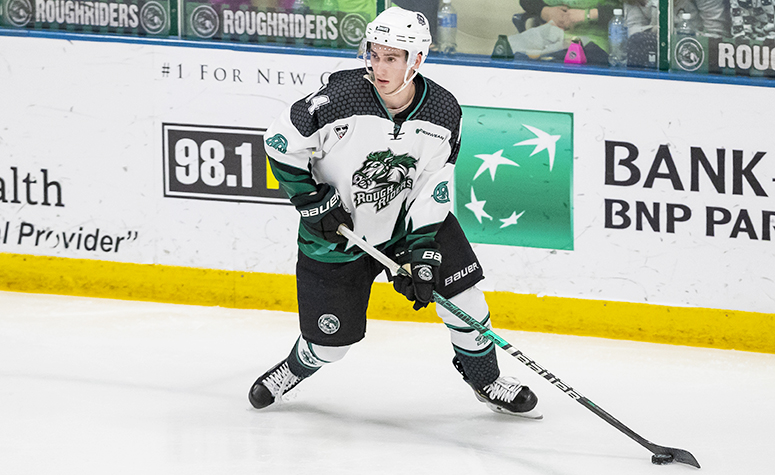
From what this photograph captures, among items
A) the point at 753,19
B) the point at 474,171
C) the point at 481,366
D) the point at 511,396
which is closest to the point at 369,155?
the point at 481,366

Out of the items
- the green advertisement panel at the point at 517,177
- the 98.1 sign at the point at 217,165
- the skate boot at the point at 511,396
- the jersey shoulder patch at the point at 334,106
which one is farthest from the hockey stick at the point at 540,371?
the 98.1 sign at the point at 217,165

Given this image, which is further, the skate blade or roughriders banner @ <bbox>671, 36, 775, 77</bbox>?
roughriders banner @ <bbox>671, 36, 775, 77</bbox>

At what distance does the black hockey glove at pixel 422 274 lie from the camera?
3.43 metres

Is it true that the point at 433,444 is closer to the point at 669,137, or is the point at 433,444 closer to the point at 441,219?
the point at 441,219

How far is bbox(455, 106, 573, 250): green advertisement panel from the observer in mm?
4609

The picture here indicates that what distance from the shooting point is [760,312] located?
441cm

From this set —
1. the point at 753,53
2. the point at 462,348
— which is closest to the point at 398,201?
the point at 462,348

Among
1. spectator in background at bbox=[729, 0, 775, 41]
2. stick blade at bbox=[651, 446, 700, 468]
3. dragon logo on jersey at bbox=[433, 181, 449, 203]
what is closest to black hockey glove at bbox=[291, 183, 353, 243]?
dragon logo on jersey at bbox=[433, 181, 449, 203]

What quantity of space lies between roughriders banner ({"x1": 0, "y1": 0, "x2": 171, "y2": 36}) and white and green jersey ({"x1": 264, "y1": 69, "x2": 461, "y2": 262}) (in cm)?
185

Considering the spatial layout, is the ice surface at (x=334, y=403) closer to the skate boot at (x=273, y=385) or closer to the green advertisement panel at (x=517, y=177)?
the skate boot at (x=273, y=385)

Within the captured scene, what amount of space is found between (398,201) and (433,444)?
2.42 feet

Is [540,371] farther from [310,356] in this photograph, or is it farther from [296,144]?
[296,144]

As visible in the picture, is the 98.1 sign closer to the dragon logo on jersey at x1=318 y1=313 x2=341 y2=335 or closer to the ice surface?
the ice surface

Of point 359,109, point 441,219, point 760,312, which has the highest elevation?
point 359,109
